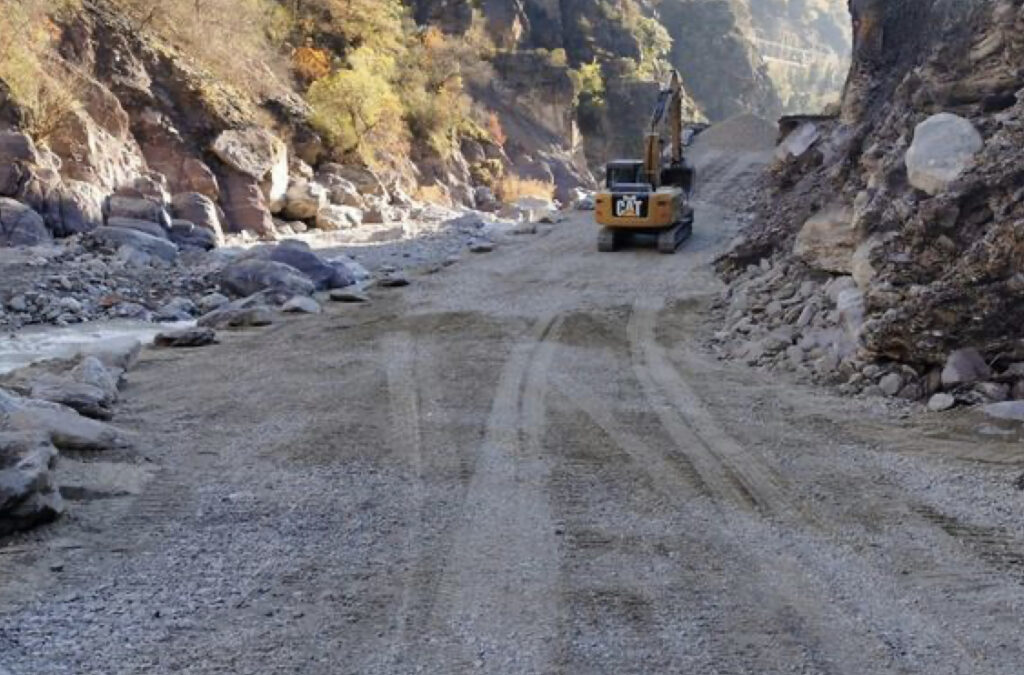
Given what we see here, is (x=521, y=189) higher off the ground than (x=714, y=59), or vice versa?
(x=714, y=59)

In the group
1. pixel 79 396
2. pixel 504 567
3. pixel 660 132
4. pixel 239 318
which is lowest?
pixel 239 318

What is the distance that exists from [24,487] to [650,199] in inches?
625

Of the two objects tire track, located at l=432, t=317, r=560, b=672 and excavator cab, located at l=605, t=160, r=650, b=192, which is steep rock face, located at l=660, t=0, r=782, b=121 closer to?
excavator cab, located at l=605, t=160, r=650, b=192

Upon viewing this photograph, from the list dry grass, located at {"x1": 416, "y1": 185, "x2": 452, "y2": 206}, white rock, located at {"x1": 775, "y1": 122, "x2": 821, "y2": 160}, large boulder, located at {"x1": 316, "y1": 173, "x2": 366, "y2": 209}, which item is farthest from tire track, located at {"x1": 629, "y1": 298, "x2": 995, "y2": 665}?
dry grass, located at {"x1": 416, "y1": 185, "x2": 452, "y2": 206}

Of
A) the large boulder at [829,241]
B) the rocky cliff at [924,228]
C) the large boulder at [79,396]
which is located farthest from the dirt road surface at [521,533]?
the large boulder at [829,241]

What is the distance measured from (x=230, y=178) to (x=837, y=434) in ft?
64.2

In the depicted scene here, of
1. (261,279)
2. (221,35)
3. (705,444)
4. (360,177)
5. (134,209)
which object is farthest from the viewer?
(360,177)

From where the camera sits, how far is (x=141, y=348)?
1188 cm

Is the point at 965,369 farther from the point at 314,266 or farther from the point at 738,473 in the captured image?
the point at 314,266

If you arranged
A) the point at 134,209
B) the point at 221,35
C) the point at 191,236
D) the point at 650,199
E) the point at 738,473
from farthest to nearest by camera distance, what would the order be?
the point at 221,35, the point at 191,236, the point at 134,209, the point at 650,199, the point at 738,473

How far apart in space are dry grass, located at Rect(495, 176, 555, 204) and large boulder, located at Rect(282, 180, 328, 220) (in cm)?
1573

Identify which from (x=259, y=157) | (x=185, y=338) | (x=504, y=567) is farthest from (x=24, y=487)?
(x=259, y=157)

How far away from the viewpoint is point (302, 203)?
26.4 m

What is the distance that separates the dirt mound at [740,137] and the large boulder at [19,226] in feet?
87.8
